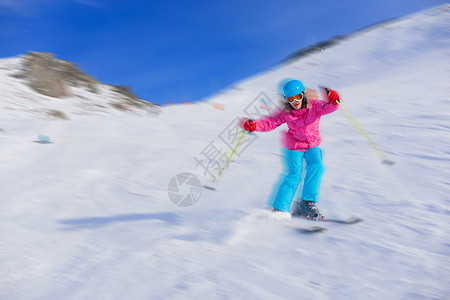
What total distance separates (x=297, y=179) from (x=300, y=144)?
13.6 inches

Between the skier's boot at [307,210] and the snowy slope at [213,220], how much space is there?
0.54ft

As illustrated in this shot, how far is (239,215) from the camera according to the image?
126 inches

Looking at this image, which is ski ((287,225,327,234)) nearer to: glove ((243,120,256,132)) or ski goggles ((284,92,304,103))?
glove ((243,120,256,132))

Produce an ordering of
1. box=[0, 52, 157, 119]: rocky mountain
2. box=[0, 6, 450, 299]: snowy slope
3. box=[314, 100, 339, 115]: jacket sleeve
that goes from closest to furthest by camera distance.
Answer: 1. box=[0, 6, 450, 299]: snowy slope
2. box=[314, 100, 339, 115]: jacket sleeve
3. box=[0, 52, 157, 119]: rocky mountain

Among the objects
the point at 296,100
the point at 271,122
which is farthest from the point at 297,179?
the point at 296,100

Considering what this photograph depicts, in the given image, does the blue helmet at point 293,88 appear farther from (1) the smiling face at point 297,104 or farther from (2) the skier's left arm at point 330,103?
(2) the skier's left arm at point 330,103

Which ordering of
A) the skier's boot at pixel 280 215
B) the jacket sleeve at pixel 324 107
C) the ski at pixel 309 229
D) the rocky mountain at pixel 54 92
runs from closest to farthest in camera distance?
the ski at pixel 309 229 → the skier's boot at pixel 280 215 → the jacket sleeve at pixel 324 107 → the rocky mountain at pixel 54 92

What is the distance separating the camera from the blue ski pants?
128 inches

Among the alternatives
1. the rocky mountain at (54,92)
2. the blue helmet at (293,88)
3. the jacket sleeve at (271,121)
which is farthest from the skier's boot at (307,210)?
the rocky mountain at (54,92)

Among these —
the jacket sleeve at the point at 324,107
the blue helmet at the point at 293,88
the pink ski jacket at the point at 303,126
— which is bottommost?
the pink ski jacket at the point at 303,126

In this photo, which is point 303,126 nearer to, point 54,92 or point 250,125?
point 250,125

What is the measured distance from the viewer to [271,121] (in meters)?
3.53

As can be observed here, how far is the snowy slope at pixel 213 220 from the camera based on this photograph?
2080 mm

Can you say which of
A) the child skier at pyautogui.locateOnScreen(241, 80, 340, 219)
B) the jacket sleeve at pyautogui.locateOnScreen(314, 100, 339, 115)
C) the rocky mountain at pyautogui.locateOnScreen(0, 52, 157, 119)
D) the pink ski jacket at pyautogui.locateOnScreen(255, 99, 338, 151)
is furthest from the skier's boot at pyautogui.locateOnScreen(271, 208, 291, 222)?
the rocky mountain at pyautogui.locateOnScreen(0, 52, 157, 119)
